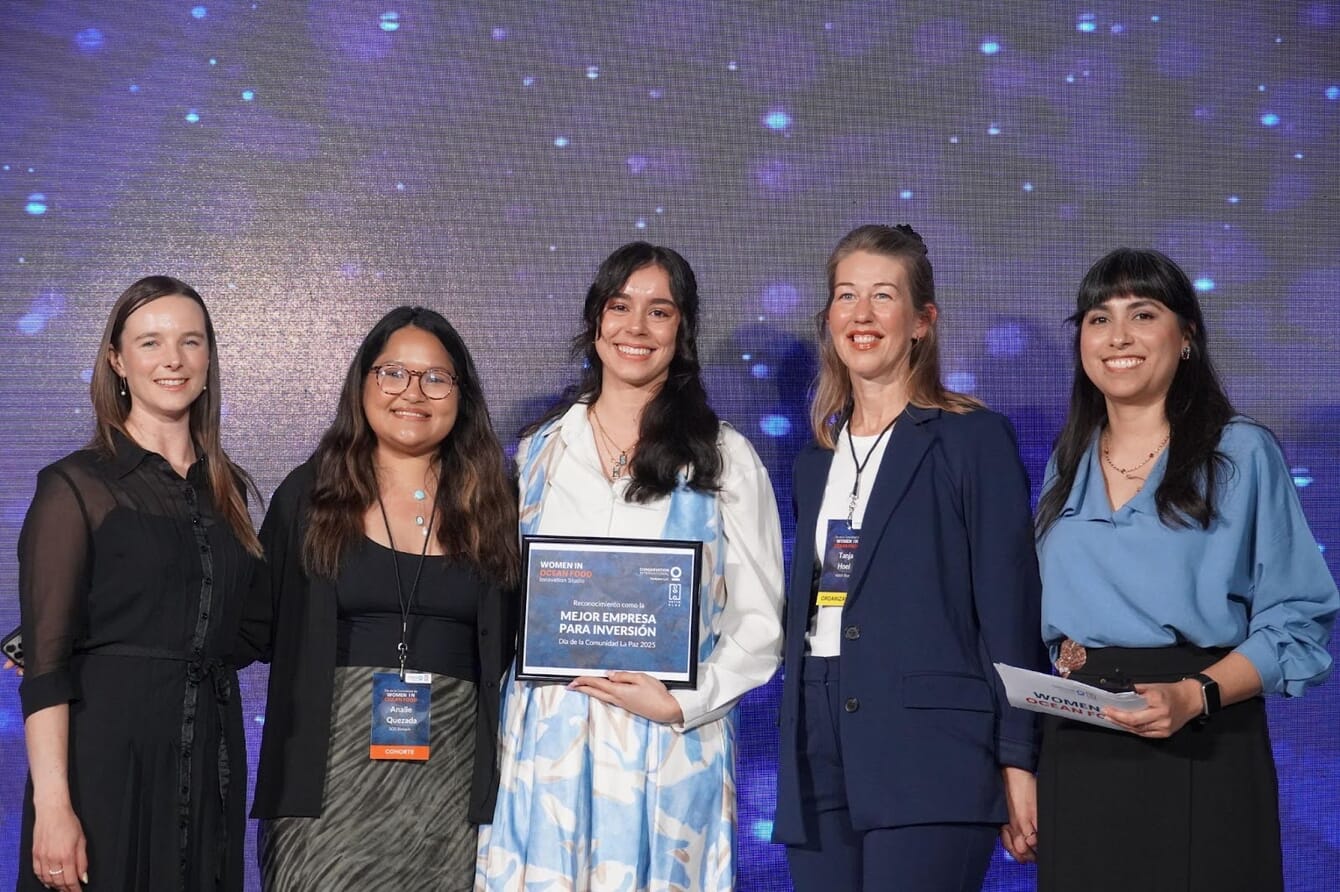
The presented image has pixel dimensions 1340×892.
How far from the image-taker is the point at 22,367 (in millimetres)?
3936

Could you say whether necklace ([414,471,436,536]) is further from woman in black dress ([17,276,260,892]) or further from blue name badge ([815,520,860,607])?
blue name badge ([815,520,860,607])

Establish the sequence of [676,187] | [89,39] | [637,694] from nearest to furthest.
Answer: [637,694] < [89,39] < [676,187]

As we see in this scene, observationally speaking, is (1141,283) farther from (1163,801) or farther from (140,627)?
(140,627)

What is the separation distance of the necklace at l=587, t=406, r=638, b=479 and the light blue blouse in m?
0.98

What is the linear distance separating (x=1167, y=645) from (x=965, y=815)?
50 cm

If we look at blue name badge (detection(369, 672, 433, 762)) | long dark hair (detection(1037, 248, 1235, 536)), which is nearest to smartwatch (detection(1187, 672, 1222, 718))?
long dark hair (detection(1037, 248, 1235, 536))

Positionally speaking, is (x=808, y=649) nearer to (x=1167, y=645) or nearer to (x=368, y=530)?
(x=1167, y=645)

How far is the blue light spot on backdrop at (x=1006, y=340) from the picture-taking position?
418cm

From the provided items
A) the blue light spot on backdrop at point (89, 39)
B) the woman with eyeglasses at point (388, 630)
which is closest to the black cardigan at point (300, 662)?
the woman with eyeglasses at point (388, 630)

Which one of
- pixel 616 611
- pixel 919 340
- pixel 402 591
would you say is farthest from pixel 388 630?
pixel 919 340

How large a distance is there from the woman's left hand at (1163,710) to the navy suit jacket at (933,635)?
0.30 meters

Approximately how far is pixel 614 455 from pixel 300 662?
79 cm

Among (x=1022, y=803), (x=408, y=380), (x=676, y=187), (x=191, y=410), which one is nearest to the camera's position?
(x=1022, y=803)

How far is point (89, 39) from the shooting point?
3.97m
